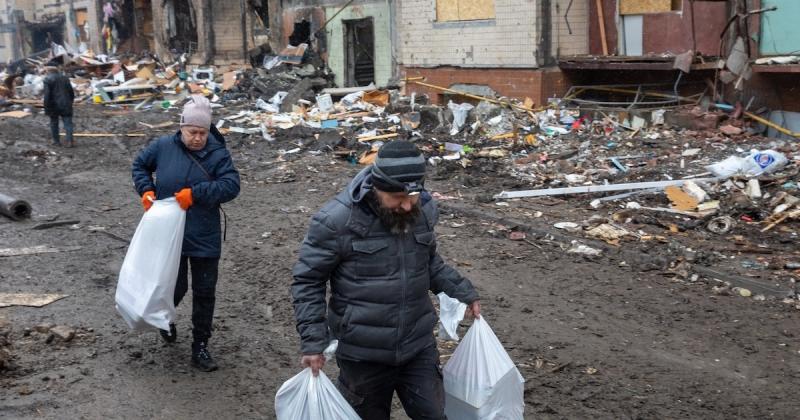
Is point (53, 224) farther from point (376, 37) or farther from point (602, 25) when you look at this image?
point (376, 37)

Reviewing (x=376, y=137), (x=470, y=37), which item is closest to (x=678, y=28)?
(x=470, y=37)

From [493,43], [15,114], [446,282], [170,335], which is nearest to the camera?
[446,282]

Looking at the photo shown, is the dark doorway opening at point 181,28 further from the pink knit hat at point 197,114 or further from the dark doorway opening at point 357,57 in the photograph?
the pink knit hat at point 197,114

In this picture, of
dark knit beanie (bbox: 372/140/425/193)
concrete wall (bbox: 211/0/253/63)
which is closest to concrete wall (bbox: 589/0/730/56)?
dark knit beanie (bbox: 372/140/425/193)

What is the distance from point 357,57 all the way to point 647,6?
9.52 meters

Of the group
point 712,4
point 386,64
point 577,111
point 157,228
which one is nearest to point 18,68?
point 386,64

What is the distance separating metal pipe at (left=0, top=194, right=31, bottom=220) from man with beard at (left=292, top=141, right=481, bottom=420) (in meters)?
7.04

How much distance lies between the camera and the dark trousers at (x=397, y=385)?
3.08m

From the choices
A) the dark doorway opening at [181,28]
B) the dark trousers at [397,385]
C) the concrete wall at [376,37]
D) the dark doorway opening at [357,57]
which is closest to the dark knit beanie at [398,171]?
the dark trousers at [397,385]

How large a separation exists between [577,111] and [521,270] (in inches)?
281

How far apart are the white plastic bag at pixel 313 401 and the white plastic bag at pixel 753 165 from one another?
24.0 ft

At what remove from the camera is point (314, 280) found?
300 cm

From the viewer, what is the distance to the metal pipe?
344 inches

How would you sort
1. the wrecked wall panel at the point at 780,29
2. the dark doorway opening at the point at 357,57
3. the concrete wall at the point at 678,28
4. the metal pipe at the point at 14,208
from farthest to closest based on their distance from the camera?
the dark doorway opening at the point at 357,57, the concrete wall at the point at 678,28, the wrecked wall panel at the point at 780,29, the metal pipe at the point at 14,208
